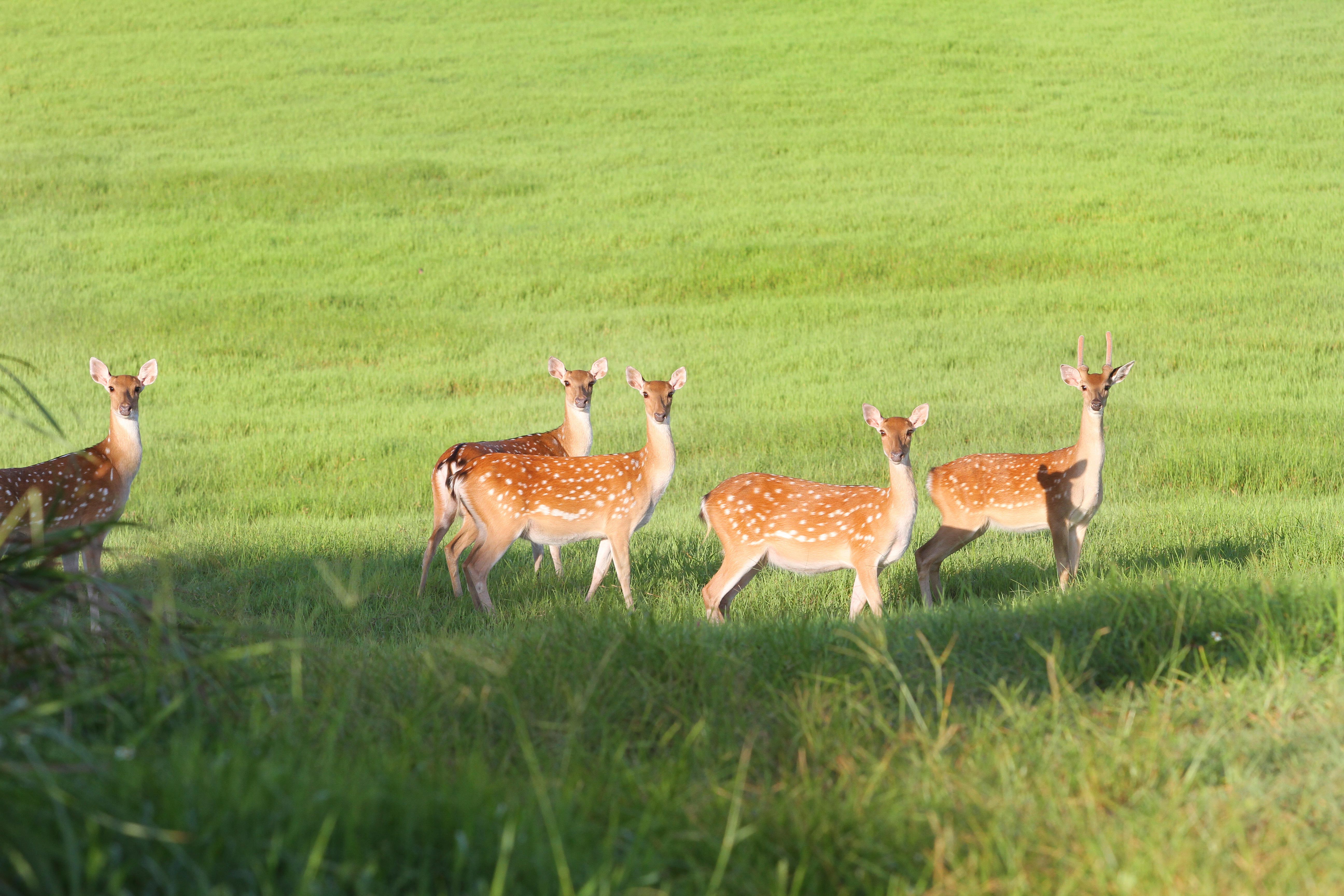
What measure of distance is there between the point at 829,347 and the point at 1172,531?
24.4ft

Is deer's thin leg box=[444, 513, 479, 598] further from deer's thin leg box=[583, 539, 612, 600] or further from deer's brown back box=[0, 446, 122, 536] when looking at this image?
deer's brown back box=[0, 446, 122, 536]

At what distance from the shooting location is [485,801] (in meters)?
2.99

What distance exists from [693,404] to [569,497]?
571 cm

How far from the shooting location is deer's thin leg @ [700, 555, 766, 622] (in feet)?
22.5

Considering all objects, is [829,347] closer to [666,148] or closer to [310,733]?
[666,148]

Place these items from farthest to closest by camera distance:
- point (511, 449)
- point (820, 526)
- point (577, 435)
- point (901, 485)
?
1. point (577, 435)
2. point (511, 449)
3. point (820, 526)
4. point (901, 485)

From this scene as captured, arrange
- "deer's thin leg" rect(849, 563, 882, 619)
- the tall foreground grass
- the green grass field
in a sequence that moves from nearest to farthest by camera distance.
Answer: the tall foreground grass
the green grass field
"deer's thin leg" rect(849, 563, 882, 619)

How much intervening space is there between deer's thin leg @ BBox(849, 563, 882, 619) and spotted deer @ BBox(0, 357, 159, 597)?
3745mm

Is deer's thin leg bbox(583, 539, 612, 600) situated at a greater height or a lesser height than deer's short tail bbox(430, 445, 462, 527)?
lesser

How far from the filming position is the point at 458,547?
26.7 feet

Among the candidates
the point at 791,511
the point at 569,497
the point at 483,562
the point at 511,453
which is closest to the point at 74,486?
the point at 483,562

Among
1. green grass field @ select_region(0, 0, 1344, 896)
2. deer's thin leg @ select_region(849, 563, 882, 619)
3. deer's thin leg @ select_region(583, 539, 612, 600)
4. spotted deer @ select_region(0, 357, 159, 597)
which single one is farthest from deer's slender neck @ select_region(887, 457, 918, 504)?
spotted deer @ select_region(0, 357, 159, 597)

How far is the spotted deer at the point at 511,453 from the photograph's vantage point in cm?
799

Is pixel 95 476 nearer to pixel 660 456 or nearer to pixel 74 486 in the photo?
pixel 74 486
